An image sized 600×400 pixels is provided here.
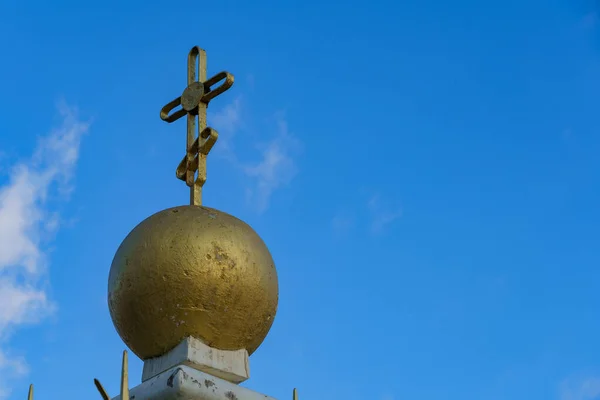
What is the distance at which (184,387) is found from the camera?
7184 mm

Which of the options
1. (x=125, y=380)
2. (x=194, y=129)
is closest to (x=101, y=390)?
(x=125, y=380)

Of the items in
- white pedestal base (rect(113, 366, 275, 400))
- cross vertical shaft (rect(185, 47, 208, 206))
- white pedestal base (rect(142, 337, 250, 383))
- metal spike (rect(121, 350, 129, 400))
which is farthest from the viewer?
cross vertical shaft (rect(185, 47, 208, 206))

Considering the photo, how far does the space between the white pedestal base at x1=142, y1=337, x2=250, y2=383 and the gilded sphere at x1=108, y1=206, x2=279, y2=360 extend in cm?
5

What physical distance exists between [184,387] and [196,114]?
9.52 ft

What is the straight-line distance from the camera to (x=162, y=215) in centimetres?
807

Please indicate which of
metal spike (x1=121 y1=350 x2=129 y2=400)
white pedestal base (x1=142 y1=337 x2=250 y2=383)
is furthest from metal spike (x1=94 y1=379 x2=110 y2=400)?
white pedestal base (x1=142 y1=337 x2=250 y2=383)

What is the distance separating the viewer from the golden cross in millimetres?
8852

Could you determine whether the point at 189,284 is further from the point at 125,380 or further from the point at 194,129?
the point at 194,129

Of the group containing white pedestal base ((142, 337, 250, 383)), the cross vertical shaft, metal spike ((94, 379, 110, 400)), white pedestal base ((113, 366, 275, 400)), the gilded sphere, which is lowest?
metal spike ((94, 379, 110, 400))

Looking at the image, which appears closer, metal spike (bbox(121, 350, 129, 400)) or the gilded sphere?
metal spike (bbox(121, 350, 129, 400))

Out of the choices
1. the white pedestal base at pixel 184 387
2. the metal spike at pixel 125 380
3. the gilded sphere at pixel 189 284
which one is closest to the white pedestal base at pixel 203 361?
the gilded sphere at pixel 189 284

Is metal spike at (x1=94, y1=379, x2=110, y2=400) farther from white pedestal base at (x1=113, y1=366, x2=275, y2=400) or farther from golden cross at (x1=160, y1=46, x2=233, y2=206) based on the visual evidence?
golden cross at (x1=160, y1=46, x2=233, y2=206)

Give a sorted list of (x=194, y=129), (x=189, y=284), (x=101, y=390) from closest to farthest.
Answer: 1. (x=101, y=390)
2. (x=189, y=284)
3. (x=194, y=129)

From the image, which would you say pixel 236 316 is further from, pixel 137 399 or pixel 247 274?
pixel 137 399
